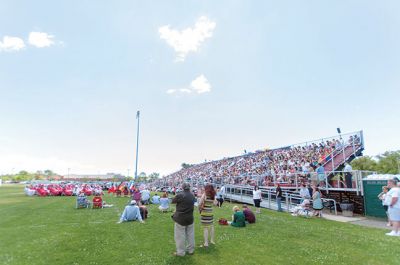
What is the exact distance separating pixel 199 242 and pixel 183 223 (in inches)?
71.2

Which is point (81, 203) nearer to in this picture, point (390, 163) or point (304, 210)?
point (304, 210)

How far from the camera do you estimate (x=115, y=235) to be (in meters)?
9.41

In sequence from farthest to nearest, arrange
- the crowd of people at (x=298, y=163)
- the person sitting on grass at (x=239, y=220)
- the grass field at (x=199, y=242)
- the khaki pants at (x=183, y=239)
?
the crowd of people at (x=298, y=163)
the person sitting on grass at (x=239, y=220)
the khaki pants at (x=183, y=239)
the grass field at (x=199, y=242)

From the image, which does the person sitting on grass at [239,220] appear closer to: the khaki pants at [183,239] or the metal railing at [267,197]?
the khaki pants at [183,239]

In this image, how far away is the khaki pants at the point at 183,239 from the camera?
22.9 ft

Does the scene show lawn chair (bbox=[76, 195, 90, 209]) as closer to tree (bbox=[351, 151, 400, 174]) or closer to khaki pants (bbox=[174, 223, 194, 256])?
khaki pants (bbox=[174, 223, 194, 256])

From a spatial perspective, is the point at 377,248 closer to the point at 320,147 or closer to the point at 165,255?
the point at 165,255

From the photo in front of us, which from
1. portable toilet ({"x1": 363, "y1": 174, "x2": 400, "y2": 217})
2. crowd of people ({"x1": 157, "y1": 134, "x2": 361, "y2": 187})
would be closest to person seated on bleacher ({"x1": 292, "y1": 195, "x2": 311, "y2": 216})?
portable toilet ({"x1": 363, "y1": 174, "x2": 400, "y2": 217})

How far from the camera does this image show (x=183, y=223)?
6.95 meters

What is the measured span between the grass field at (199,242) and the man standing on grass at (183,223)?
0.28 m

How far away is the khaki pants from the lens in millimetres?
6965

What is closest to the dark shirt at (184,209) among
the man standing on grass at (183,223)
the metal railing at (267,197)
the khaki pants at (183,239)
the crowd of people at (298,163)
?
the man standing on grass at (183,223)

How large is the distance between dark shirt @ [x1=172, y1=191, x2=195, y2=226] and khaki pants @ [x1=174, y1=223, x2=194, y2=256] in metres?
0.16

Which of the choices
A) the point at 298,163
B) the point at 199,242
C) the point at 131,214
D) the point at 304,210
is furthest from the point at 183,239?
the point at 298,163
